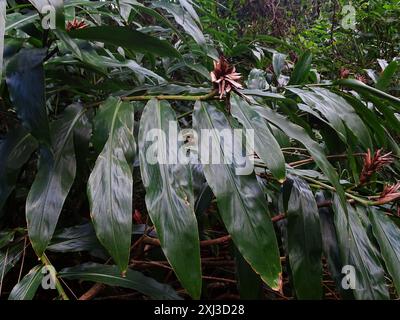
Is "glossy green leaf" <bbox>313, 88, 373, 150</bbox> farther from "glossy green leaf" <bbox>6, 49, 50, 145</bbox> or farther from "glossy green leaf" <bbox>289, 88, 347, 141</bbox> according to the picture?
"glossy green leaf" <bbox>6, 49, 50, 145</bbox>

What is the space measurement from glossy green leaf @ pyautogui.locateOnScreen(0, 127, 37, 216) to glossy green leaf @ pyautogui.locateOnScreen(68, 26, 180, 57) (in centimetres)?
16

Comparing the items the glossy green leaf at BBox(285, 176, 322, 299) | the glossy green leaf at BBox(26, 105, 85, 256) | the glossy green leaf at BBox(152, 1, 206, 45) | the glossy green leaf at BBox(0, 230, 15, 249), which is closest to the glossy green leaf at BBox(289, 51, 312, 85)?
the glossy green leaf at BBox(152, 1, 206, 45)

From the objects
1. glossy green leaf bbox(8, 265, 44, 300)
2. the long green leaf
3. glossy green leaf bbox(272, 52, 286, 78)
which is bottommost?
glossy green leaf bbox(8, 265, 44, 300)

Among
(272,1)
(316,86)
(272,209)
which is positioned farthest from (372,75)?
(272,1)

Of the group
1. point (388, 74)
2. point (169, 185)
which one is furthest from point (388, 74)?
point (169, 185)

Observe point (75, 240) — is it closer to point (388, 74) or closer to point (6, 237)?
point (6, 237)

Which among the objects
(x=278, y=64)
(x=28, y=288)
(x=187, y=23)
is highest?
(x=278, y=64)

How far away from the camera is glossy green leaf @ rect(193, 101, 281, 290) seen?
1.20 ft

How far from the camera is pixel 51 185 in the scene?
1.42 ft

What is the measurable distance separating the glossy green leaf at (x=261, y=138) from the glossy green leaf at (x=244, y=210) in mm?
24

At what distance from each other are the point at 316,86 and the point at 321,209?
0.91 feet

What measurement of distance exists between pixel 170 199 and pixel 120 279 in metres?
0.16

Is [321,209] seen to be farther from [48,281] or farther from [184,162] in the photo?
[48,281]
